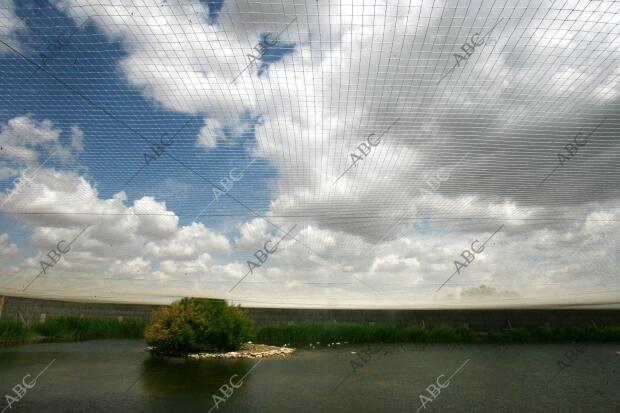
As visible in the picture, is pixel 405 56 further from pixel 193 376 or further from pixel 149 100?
pixel 193 376

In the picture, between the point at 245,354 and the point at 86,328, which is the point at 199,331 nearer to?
the point at 245,354

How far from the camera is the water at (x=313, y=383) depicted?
3932 mm

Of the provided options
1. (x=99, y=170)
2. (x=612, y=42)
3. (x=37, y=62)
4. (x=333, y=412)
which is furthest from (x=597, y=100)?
(x=99, y=170)

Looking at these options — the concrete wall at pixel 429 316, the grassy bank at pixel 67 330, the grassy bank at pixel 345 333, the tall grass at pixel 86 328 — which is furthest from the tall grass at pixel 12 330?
the concrete wall at pixel 429 316

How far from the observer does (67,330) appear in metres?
11.2

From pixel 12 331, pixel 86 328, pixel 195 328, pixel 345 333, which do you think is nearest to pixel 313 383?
pixel 195 328

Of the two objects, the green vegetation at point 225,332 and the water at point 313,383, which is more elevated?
the green vegetation at point 225,332

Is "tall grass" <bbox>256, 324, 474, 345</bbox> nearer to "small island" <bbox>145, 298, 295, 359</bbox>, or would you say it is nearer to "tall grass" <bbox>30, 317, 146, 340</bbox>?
"small island" <bbox>145, 298, 295, 359</bbox>

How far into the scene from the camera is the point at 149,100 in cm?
550

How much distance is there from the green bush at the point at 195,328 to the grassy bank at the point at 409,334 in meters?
2.47

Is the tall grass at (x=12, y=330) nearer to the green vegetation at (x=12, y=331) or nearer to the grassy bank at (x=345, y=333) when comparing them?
the green vegetation at (x=12, y=331)

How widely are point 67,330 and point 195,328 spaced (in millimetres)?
4901

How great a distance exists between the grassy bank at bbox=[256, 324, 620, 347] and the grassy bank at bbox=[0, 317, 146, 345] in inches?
156

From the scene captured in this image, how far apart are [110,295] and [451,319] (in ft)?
29.5
